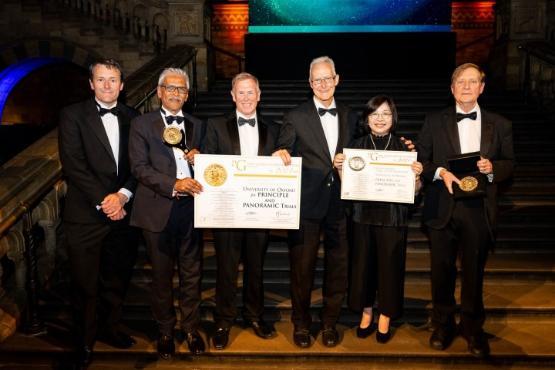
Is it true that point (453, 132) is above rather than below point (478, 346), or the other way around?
above

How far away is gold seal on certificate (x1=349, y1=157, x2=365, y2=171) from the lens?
3.38 meters

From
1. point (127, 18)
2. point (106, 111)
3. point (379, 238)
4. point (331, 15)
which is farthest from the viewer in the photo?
point (331, 15)

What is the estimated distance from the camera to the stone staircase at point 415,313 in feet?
12.0

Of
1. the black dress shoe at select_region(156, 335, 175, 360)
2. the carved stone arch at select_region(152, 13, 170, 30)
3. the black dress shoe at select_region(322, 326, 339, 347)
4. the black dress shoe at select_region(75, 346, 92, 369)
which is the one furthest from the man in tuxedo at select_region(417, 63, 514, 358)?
the carved stone arch at select_region(152, 13, 170, 30)

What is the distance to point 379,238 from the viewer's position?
3.58m

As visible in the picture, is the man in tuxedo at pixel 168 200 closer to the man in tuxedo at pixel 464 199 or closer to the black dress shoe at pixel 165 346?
the black dress shoe at pixel 165 346

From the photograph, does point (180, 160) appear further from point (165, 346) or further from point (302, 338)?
point (302, 338)

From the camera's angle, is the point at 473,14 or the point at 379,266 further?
the point at 473,14

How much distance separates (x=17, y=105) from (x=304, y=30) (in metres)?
9.53

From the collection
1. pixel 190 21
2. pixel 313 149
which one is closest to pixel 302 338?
pixel 313 149

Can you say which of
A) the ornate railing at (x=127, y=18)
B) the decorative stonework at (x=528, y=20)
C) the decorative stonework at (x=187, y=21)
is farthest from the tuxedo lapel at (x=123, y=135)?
the decorative stonework at (x=528, y=20)

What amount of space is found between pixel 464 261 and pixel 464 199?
0.50 metres

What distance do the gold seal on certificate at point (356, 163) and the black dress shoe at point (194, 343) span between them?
5.79 feet

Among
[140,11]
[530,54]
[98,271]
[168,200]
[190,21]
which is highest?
[140,11]
